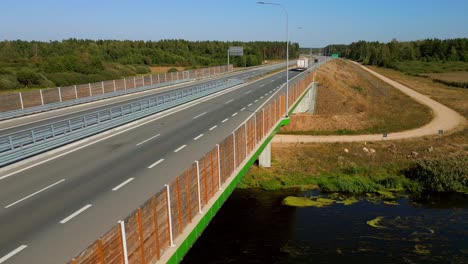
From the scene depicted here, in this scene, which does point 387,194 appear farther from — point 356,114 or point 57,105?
point 57,105

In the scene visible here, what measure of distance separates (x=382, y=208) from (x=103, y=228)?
2360cm

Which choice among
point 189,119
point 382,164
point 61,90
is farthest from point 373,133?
point 61,90

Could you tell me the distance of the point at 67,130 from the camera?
2428cm

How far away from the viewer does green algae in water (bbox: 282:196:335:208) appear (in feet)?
98.6

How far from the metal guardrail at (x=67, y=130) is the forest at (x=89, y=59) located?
35178 millimetres

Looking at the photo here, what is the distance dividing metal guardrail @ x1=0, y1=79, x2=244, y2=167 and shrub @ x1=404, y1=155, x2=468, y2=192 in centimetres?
2442

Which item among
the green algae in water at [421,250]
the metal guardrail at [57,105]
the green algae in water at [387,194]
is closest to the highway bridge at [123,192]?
the metal guardrail at [57,105]

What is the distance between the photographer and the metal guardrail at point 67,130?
19.1 metres

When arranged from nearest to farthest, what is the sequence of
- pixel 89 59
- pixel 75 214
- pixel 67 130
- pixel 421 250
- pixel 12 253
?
pixel 12 253, pixel 75 214, pixel 421 250, pixel 67 130, pixel 89 59

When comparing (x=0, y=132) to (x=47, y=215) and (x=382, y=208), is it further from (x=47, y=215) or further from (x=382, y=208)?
(x=382, y=208)

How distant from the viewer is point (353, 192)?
3291cm

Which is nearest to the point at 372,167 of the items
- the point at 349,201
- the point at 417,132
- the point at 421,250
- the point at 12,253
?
the point at 349,201

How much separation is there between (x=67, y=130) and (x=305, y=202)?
60.2ft

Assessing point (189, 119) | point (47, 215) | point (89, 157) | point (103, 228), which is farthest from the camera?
point (189, 119)
